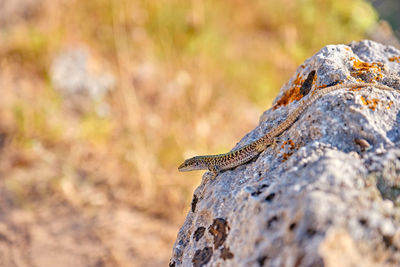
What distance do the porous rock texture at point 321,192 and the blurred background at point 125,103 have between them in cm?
344

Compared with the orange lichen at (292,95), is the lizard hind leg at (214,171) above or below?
below

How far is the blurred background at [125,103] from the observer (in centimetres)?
586

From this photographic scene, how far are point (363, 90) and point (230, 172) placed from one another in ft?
3.33

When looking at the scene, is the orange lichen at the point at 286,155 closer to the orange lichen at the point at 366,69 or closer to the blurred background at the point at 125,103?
the orange lichen at the point at 366,69

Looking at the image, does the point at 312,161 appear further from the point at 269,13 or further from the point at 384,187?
the point at 269,13

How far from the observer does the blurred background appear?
586cm

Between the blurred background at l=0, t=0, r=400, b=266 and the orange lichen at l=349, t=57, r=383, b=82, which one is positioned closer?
the orange lichen at l=349, t=57, r=383, b=82

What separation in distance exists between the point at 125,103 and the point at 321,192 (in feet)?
23.5

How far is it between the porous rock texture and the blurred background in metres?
3.44

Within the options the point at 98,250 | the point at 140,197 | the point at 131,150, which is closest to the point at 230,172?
the point at 98,250

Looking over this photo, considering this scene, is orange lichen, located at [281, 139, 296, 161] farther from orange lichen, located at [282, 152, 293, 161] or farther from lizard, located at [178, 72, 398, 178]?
lizard, located at [178, 72, 398, 178]

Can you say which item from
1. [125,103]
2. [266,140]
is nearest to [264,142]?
[266,140]

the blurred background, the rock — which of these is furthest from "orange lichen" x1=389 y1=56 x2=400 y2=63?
the rock

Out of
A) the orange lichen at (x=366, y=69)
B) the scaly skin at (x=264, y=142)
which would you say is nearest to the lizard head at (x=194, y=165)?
the scaly skin at (x=264, y=142)
